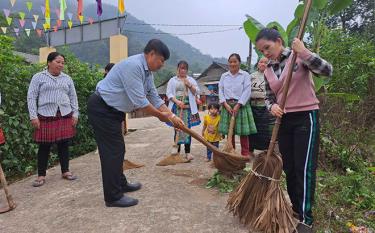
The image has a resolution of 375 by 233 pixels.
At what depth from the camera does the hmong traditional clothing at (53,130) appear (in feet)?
13.9

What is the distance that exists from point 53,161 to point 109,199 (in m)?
2.62

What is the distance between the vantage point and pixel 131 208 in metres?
3.47

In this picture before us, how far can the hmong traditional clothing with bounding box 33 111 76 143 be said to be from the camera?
4223 millimetres

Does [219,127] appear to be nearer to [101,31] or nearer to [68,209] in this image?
[68,209]

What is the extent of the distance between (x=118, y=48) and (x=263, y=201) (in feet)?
30.0

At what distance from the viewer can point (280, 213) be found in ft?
9.06

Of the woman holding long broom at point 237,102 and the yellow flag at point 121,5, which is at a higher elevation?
the yellow flag at point 121,5

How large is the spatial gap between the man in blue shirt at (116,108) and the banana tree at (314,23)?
1972mm

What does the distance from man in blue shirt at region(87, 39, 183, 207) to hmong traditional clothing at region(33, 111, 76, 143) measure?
1.06 metres

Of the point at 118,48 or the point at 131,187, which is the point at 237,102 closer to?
the point at 131,187

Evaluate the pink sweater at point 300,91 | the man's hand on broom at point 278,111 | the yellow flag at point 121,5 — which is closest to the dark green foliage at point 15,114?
the man's hand on broom at point 278,111

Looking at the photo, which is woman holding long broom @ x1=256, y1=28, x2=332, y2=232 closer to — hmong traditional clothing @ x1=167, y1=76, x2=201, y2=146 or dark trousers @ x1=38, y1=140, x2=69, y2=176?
hmong traditional clothing @ x1=167, y1=76, x2=201, y2=146

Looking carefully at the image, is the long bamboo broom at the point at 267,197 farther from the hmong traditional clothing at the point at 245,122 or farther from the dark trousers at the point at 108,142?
the hmong traditional clothing at the point at 245,122

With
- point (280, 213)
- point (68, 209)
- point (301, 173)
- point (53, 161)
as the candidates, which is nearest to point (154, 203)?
point (68, 209)
